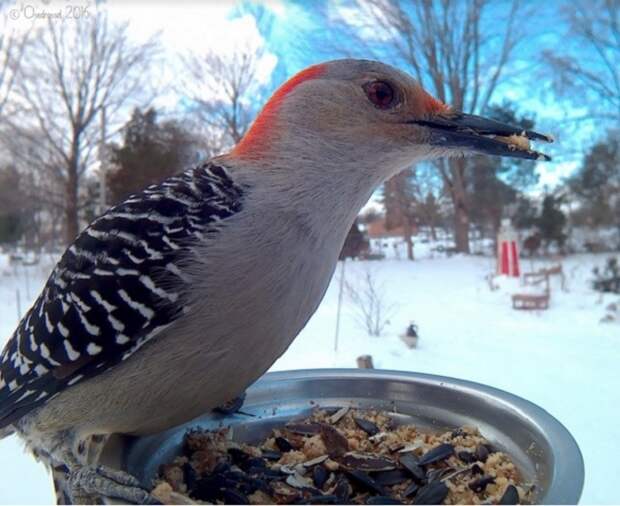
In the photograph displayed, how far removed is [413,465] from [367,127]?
722 mm

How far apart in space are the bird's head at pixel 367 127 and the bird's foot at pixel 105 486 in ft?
2.25

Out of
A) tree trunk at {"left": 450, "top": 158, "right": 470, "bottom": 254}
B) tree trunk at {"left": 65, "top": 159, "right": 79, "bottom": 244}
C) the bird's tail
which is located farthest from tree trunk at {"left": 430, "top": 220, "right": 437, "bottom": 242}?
the bird's tail

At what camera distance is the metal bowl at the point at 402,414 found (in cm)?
98

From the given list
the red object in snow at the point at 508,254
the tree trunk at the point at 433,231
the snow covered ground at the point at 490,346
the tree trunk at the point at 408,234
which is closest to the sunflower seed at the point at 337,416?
the snow covered ground at the point at 490,346

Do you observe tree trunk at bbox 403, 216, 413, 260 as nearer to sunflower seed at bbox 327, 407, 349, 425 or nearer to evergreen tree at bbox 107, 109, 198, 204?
evergreen tree at bbox 107, 109, 198, 204

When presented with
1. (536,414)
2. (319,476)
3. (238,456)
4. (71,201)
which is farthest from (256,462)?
(71,201)

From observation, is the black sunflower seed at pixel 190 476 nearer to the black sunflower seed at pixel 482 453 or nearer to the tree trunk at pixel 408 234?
the black sunflower seed at pixel 482 453

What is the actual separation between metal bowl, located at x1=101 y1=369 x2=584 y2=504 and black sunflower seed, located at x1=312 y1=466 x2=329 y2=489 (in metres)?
0.24

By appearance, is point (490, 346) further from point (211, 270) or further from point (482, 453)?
point (211, 270)

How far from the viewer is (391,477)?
1.08m

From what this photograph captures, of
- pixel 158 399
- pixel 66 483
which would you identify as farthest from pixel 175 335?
pixel 66 483

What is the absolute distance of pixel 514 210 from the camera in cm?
1011

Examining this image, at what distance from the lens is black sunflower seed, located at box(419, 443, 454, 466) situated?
111 cm

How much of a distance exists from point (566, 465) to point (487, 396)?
351 millimetres
